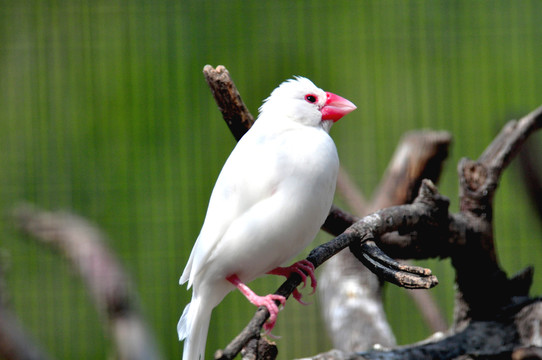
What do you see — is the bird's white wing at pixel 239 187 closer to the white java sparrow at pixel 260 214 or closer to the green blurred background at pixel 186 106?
the white java sparrow at pixel 260 214

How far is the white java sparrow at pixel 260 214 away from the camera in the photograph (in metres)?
1.52

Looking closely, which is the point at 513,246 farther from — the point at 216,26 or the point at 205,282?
the point at 205,282

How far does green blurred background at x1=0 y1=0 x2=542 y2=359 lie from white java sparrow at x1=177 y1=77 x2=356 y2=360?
5.94 feet

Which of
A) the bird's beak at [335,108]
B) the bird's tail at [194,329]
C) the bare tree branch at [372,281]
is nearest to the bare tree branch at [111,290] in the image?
the bird's tail at [194,329]

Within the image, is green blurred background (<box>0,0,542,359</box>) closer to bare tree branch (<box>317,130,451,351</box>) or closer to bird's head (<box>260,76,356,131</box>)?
bare tree branch (<box>317,130,451,351</box>)

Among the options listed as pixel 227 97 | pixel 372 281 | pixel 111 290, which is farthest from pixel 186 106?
pixel 111 290

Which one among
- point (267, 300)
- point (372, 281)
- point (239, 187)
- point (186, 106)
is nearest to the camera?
point (267, 300)

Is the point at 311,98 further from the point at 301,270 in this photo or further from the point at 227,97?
the point at 301,270

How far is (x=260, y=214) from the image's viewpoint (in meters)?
1.54

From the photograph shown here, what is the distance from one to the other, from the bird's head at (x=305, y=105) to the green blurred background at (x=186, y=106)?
1.68 meters

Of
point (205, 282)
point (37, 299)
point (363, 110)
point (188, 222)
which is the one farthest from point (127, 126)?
point (205, 282)

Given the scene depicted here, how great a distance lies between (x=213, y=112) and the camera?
3586 millimetres

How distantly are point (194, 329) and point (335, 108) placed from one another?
69 centimetres

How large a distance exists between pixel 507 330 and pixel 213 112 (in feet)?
6.93
